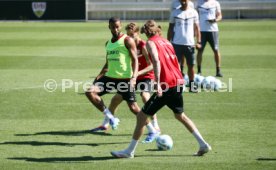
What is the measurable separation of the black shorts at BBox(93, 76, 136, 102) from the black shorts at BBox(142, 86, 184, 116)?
1.28 m

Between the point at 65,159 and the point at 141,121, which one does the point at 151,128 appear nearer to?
the point at 141,121

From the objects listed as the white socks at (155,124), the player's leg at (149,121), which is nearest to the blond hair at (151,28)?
the player's leg at (149,121)

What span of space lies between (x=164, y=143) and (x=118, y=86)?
159 cm

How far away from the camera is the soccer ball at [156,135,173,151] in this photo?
33.6 feet

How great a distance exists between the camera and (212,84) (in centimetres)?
1598

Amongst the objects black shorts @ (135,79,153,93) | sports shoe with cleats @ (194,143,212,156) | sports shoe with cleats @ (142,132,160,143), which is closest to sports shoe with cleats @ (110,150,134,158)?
sports shoe with cleats @ (194,143,212,156)

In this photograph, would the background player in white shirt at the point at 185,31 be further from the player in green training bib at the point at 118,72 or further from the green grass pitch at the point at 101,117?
the player in green training bib at the point at 118,72

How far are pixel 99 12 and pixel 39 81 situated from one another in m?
24.8

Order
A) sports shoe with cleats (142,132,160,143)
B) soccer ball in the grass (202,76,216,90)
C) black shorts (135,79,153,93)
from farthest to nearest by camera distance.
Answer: soccer ball in the grass (202,76,216,90), black shorts (135,79,153,93), sports shoe with cleats (142,132,160,143)

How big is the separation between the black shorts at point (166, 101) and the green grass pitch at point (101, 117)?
0.72m

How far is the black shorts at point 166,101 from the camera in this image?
32.0 feet

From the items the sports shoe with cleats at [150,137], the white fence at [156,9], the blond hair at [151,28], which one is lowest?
the white fence at [156,9]

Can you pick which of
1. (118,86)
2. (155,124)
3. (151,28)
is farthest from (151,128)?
(151,28)

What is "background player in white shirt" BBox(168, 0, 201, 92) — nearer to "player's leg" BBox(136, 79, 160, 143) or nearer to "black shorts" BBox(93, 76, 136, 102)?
"player's leg" BBox(136, 79, 160, 143)
